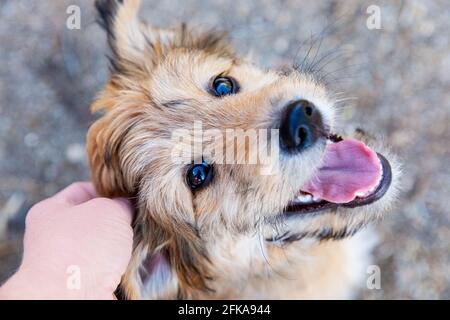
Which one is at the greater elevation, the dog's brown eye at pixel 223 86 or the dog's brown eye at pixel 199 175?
the dog's brown eye at pixel 223 86

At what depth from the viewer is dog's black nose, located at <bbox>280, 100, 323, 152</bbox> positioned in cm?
192

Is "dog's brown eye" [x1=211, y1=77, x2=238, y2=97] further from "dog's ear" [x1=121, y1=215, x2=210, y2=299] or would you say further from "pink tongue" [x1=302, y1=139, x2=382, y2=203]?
"dog's ear" [x1=121, y1=215, x2=210, y2=299]

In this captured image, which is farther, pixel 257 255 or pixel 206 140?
pixel 257 255

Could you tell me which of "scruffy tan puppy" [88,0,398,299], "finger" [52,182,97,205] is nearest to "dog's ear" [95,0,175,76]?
"scruffy tan puppy" [88,0,398,299]

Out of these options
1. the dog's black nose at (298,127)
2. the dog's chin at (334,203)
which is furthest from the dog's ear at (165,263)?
the dog's black nose at (298,127)

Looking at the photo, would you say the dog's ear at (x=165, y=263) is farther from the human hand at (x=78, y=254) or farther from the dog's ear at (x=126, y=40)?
the dog's ear at (x=126, y=40)

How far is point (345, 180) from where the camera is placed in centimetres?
221

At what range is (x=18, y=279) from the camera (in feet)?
6.11

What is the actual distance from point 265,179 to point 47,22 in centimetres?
229

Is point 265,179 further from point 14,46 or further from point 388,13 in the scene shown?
point 14,46

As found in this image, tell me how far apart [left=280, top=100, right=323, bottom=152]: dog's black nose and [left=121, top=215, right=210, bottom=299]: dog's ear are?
58cm

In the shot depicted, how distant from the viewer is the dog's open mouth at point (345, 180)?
2193 millimetres
